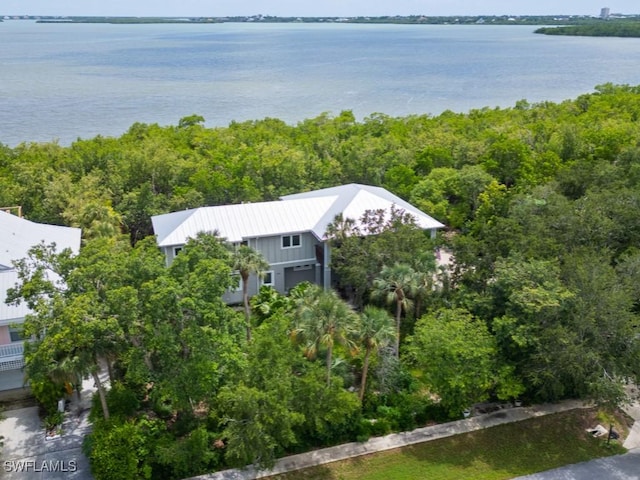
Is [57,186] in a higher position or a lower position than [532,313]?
higher

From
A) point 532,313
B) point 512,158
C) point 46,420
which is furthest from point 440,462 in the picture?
point 512,158

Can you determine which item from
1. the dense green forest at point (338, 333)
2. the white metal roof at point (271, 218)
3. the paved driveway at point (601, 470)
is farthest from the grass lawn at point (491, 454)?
the white metal roof at point (271, 218)

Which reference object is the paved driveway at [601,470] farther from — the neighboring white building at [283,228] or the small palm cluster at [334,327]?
the neighboring white building at [283,228]

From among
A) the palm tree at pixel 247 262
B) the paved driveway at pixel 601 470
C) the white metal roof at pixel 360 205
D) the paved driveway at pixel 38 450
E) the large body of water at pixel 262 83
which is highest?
the large body of water at pixel 262 83

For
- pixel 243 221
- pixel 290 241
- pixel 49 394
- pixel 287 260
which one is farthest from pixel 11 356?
pixel 290 241

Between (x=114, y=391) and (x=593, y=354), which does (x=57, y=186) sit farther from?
(x=593, y=354)

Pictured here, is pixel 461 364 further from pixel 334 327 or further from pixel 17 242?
pixel 17 242
